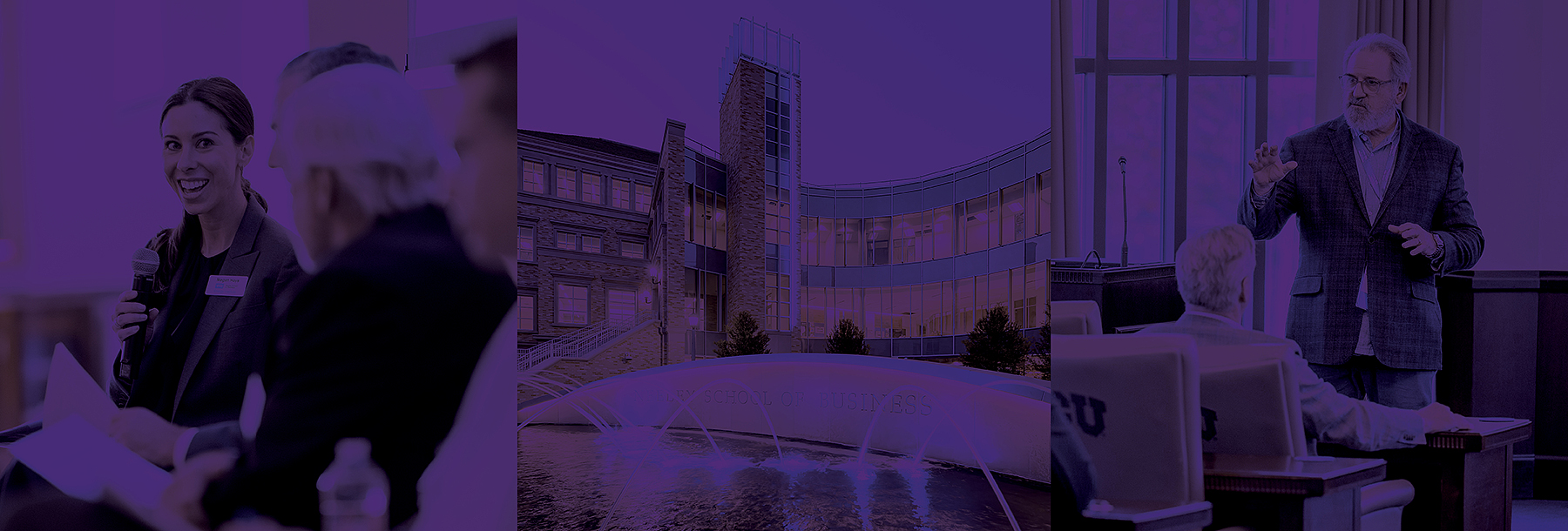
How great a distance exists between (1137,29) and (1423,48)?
149 centimetres

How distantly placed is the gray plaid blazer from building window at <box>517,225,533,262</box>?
3144 mm

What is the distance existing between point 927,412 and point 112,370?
10.2ft

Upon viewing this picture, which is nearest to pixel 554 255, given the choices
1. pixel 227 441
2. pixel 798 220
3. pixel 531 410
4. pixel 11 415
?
pixel 531 410

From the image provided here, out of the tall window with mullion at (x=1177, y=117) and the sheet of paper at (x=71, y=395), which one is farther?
the tall window with mullion at (x=1177, y=117)

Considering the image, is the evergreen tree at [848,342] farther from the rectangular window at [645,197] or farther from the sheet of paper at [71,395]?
the sheet of paper at [71,395]

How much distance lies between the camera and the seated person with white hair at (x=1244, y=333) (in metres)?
1.98

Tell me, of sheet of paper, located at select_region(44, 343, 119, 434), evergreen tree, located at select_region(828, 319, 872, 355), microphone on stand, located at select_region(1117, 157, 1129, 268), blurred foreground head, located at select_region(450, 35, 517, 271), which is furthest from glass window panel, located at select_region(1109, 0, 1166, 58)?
sheet of paper, located at select_region(44, 343, 119, 434)

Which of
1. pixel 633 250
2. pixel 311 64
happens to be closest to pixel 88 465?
pixel 311 64

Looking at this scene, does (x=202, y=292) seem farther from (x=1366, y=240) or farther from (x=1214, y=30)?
(x=1366, y=240)

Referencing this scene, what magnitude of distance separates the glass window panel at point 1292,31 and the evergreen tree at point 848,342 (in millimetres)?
2133

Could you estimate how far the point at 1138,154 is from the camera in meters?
2.65

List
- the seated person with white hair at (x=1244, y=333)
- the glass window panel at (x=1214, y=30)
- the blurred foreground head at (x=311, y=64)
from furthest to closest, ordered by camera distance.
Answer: the glass window panel at (x=1214, y=30)
the blurred foreground head at (x=311, y=64)
the seated person with white hair at (x=1244, y=333)

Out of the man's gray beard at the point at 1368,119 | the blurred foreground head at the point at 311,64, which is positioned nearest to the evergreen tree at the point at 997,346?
the man's gray beard at the point at 1368,119

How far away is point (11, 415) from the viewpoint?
2.23 meters
